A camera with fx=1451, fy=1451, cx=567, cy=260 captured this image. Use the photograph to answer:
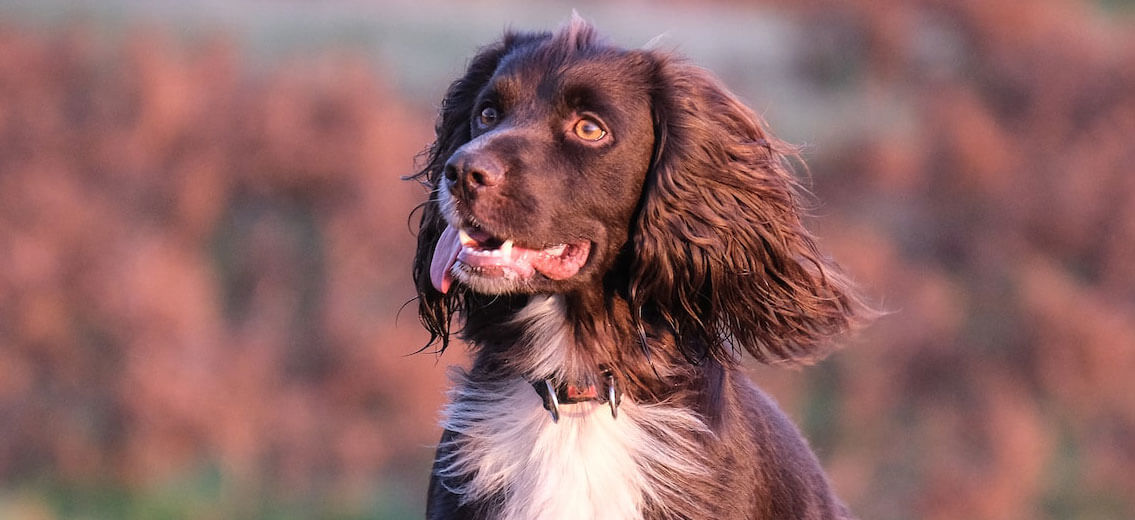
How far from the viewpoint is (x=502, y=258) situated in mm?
5070

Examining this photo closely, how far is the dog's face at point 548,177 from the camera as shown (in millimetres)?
5016

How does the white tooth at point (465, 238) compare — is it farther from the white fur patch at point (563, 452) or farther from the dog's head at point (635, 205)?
the white fur patch at point (563, 452)

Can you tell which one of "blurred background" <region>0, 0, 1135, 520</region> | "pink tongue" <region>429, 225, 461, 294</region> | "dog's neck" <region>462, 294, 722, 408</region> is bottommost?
"blurred background" <region>0, 0, 1135, 520</region>

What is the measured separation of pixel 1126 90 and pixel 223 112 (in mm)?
13800

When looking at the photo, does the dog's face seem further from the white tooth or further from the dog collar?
the dog collar

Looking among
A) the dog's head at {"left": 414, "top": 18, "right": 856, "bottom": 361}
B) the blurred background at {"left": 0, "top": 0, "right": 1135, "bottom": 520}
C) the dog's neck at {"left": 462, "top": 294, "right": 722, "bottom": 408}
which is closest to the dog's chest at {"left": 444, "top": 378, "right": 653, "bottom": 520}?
the dog's neck at {"left": 462, "top": 294, "right": 722, "bottom": 408}

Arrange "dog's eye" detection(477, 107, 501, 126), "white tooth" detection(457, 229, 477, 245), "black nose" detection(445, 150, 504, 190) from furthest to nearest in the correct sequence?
"dog's eye" detection(477, 107, 501, 126), "white tooth" detection(457, 229, 477, 245), "black nose" detection(445, 150, 504, 190)

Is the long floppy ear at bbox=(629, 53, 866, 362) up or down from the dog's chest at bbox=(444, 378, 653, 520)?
up

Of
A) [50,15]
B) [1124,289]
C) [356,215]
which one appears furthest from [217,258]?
[1124,289]

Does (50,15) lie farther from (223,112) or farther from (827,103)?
(827,103)

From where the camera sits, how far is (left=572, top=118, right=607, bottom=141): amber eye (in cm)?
523

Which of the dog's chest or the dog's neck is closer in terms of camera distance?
the dog's chest

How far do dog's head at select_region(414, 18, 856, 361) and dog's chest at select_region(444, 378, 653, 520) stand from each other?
0.43 m

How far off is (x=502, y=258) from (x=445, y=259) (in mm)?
318
